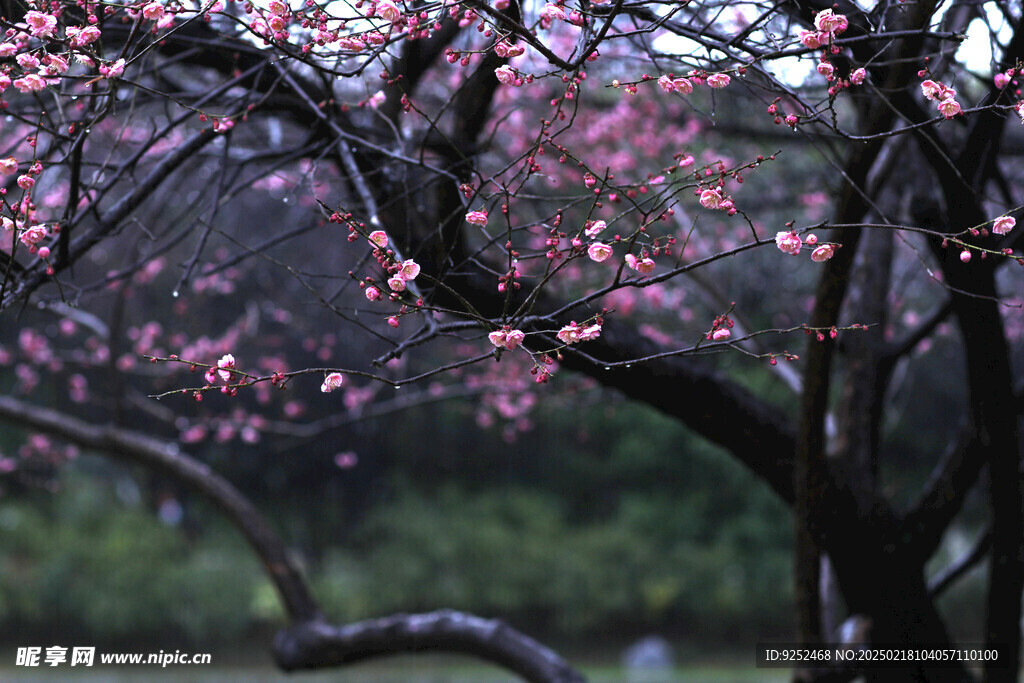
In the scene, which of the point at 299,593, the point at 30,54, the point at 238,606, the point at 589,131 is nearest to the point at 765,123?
the point at 589,131

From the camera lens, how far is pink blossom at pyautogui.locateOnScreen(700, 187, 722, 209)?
58.7 inches

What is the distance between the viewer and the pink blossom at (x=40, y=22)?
1528mm

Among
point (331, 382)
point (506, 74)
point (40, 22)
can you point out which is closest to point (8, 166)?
point (40, 22)

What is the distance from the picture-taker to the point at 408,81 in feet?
8.67

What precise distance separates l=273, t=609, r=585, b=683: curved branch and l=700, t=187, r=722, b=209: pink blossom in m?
1.72

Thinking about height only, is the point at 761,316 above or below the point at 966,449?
above

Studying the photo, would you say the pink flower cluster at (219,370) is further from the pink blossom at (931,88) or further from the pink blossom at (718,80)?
the pink blossom at (931,88)

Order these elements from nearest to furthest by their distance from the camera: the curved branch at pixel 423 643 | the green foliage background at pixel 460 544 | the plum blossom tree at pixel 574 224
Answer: the plum blossom tree at pixel 574 224 → the curved branch at pixel 423 643 → the green foliage background at pixel 460 544

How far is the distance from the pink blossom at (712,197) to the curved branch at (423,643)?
1.72 metres

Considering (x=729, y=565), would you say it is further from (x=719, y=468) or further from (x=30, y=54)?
(x=30, y=54)

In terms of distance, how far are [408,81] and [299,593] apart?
71.6 inches

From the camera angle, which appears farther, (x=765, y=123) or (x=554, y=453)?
(x=554, y=453)

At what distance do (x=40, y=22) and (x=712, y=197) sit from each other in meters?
1.25

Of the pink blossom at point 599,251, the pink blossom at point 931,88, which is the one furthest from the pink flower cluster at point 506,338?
the pink blossom at point 931,88
